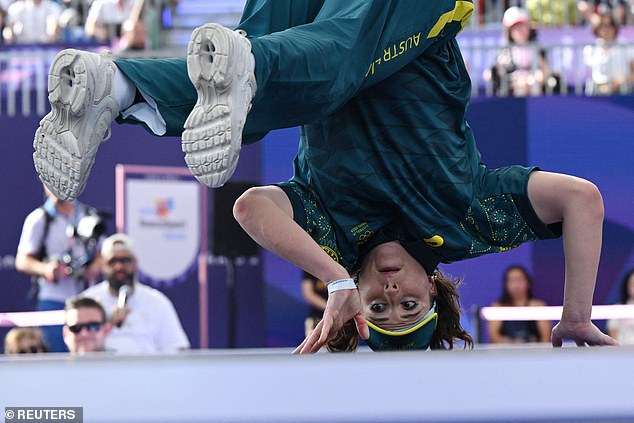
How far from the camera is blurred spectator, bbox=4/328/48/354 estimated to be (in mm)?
5520

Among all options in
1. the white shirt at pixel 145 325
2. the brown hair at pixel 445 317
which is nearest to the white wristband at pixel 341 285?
the brown hair at pixel 445 317

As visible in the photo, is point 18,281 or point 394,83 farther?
point 18,281

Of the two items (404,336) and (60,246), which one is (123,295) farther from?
(404,336)

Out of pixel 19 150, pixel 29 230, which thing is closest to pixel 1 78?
pixel 19 150

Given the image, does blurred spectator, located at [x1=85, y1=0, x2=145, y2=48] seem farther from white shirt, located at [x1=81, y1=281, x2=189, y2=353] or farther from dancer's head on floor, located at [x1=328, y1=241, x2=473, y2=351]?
dancer's head on floor, located at [x1=328, y1=241, x2=473, y2=351]

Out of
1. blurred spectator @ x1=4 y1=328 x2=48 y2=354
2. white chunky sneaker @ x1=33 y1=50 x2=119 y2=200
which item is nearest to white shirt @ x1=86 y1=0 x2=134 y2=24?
blurred spectator @ x1=4 y1=328 x2=48 y2=354

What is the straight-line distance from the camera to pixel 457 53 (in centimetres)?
337

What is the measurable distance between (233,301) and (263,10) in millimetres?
4471

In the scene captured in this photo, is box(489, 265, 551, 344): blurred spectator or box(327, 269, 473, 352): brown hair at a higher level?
box(327, 269, 473, 352): brown hair

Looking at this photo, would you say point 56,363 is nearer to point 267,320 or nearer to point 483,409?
point 483,409

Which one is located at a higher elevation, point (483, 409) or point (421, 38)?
point (421, 38)

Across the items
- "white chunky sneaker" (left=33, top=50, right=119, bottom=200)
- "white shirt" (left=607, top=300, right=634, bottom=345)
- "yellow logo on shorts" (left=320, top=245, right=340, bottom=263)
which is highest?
"white chunky sneaker" (left=33, top=50, right=119, bottom=200)

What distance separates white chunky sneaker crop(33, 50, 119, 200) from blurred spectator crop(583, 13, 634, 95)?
5.21 metres

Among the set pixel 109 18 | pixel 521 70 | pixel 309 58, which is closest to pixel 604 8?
pixel 521 70
